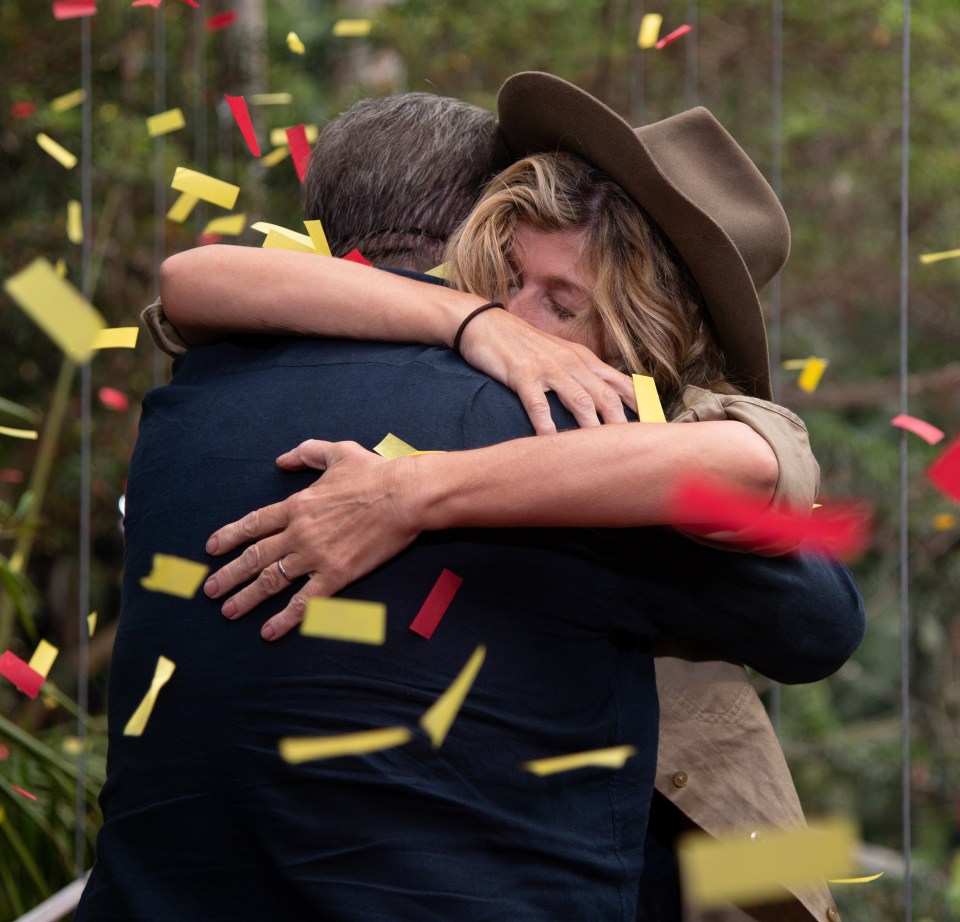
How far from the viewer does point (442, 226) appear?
1268 millimetres

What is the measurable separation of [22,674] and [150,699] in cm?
48

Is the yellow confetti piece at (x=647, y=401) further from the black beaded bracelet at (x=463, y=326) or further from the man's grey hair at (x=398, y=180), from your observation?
the man's grey hair at (x=398, y=180)

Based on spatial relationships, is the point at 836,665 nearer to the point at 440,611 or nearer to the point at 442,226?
the point at 440,611

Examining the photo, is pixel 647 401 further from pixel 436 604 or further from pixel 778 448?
pixel 436 604

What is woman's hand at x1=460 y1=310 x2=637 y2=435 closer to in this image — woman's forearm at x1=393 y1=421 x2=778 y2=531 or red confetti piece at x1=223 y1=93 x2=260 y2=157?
woman's forearm at x1=393 y1=421 x2=778 y2=531

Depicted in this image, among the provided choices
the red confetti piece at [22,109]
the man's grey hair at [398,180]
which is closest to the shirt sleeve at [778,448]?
the man's grey hair at [398,180]

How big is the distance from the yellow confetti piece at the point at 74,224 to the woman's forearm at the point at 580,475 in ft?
7.28

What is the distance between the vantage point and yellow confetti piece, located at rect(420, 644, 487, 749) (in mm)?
942

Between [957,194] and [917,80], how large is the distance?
26.4 inches

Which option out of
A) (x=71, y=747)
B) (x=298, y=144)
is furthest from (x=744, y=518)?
(x=71, y=747)

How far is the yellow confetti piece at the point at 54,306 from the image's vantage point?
1022mm

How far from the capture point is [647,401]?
109 centimetres

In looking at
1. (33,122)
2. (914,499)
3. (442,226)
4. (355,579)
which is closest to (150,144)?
(33,122)

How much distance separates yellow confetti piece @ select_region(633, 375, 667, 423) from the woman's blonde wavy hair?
0.06 metres
